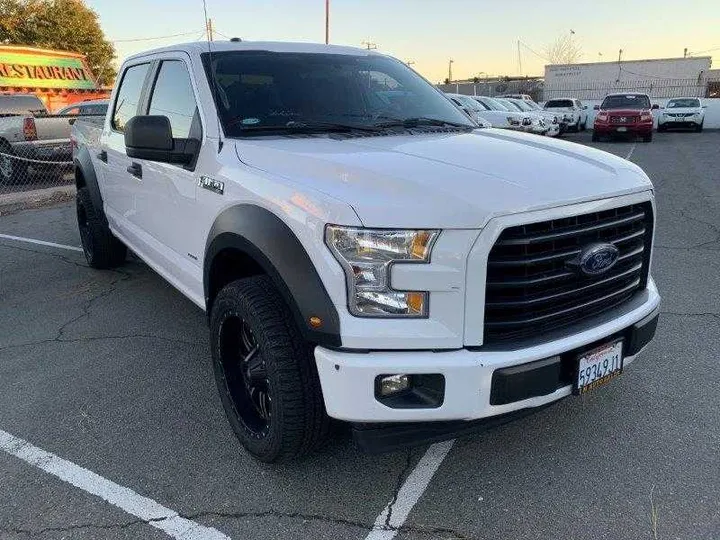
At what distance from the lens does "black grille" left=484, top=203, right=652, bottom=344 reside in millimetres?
2205

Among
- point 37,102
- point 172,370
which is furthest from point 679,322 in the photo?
point 37,102

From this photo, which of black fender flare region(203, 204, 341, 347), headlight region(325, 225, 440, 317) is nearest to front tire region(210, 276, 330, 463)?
black fender flare region(203, 204, 341, 347)

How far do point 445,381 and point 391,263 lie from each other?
468 millimetres

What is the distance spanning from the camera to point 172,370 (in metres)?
3.80

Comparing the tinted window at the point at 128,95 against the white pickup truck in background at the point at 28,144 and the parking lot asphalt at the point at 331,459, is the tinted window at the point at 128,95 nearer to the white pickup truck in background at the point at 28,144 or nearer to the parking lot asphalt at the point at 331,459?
the parking lot asphalt at the point at 331,459

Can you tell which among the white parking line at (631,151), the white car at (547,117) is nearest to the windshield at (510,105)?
the white car at (547,117)

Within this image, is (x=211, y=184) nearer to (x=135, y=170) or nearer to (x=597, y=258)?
(x=135, y=170)

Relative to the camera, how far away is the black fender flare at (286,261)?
221 cm

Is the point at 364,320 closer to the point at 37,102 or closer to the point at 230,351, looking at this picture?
the point at 230,351

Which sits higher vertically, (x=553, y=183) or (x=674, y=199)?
(x=553, y=183)

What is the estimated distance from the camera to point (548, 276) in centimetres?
231

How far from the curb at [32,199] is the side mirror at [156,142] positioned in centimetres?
742

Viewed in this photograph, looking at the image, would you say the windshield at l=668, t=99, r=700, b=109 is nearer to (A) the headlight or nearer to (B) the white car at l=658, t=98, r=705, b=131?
(B) the white car at l=658, t=98, r=705, b=131

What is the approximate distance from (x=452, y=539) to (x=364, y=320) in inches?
36.5
